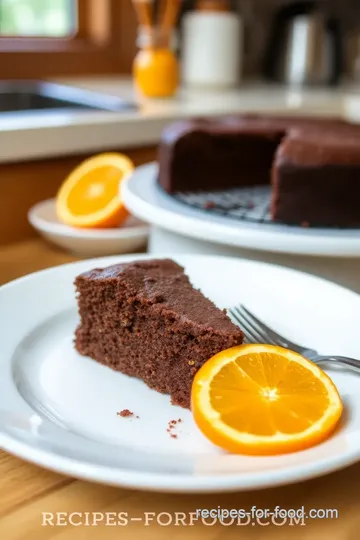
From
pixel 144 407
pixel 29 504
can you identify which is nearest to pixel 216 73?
pixel 144 407

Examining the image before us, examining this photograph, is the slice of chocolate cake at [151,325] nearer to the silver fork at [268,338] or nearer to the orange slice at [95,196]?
the silver fork at [268,338]

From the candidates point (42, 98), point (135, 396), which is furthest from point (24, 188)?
point (135, 396)

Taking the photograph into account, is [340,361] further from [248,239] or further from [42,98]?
[42,98]

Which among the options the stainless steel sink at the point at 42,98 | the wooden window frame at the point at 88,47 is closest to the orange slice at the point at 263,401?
the stainless steel sink at the point at 42,98

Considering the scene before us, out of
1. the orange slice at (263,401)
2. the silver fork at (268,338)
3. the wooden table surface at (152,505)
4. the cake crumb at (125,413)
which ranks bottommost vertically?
the wooden table surface at (152,505)

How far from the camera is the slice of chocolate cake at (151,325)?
72 centimetres

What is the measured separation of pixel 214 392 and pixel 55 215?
747mm

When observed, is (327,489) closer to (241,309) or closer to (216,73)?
(241,309)

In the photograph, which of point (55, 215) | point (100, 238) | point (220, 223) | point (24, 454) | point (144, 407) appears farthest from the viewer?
point (55, 215)

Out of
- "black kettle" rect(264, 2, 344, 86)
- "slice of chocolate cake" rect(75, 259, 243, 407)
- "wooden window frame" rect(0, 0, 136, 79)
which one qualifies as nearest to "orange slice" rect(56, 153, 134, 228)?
"slice of chocolate cake" rect(75, 259, 243, 407)

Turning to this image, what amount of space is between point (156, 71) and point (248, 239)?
1.02 metres

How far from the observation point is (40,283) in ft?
2.94

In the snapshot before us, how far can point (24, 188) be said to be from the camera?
1364mm

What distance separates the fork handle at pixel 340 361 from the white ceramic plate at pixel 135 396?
14mm
